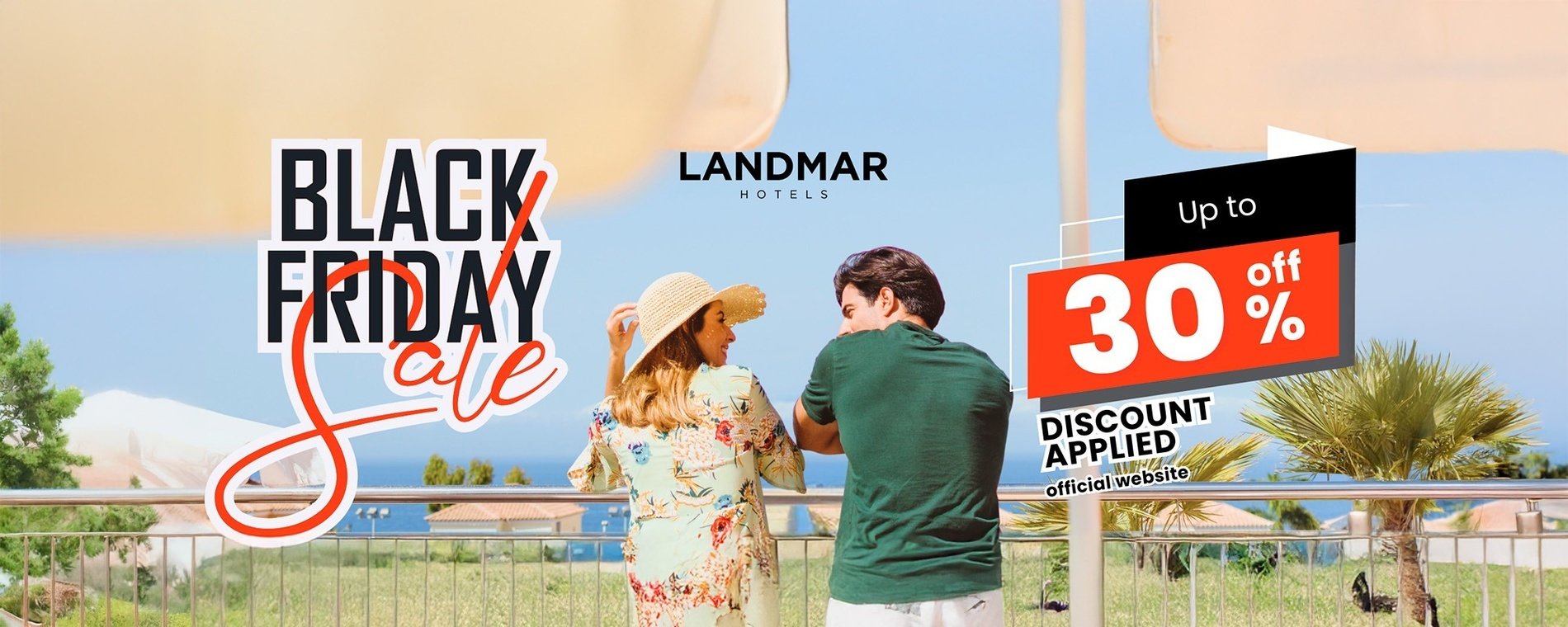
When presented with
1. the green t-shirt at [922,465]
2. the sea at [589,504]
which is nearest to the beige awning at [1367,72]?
the sea at [589,504]

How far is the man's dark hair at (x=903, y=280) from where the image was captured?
9.22 ft

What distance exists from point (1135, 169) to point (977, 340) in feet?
37.9

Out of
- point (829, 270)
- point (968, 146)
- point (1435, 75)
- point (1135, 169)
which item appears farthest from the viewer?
point (968, 146)

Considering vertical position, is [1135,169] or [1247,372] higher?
[1135,169]

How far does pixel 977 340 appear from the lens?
3538cm

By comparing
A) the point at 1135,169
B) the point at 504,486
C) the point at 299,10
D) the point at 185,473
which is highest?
the point at 1135,169

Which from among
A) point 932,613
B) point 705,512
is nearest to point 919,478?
point 932,613

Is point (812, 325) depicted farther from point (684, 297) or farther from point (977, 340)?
point (684, 297)

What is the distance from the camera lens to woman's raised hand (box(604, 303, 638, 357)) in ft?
10.1

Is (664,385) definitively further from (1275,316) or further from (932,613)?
(1275,316)

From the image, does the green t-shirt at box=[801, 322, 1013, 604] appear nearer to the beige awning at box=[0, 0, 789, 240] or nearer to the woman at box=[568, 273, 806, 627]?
the woman at box=[568, 273, 806, 627]

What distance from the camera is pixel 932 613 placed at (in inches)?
103

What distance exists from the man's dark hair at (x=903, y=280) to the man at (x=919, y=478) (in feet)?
0.40

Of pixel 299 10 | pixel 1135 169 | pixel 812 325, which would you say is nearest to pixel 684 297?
pixel 299 10
